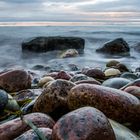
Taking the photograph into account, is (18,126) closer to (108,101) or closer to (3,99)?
(108,101)

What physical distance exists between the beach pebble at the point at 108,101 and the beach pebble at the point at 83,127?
0.57 meters

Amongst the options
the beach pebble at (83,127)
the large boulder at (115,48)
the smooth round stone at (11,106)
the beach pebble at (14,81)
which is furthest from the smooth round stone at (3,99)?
the large boulder at (115,48)

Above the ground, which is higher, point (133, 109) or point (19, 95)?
point (133, 109)

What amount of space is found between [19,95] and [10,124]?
2034mm

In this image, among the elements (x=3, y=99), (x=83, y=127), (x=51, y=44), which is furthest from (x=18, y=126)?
(x=51, y=44)

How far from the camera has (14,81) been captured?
5.22m

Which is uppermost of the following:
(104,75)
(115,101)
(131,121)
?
(115,101)

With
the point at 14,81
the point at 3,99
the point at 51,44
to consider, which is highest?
the point at 3,99

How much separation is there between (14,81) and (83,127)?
3157mm

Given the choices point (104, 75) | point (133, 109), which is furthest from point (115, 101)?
point (104, 75)

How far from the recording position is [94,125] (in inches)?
86.8

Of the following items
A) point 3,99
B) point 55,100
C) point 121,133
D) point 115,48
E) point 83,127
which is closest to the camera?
point 83,127

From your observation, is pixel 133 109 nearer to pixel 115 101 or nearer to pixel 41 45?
pixel 115 101

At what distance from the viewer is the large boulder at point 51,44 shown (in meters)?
14.2
